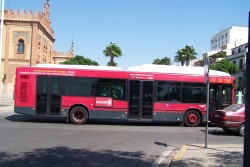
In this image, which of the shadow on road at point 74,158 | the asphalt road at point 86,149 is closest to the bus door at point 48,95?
the asphalt road at point 86,149

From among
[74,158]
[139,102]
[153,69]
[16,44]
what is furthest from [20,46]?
[74,158]

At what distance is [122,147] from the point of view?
11.5 meters

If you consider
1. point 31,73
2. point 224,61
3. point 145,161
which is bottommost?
point 145,161

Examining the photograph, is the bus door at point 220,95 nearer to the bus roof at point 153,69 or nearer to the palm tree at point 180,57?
the bus roof at point 153,69

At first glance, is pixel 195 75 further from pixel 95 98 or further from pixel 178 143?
pixel 178 143

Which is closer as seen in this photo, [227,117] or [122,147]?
[122,147]

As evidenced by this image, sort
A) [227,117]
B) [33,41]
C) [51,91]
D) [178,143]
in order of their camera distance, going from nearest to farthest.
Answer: [178,143] → [227,117] → [51,91] → [33,41]

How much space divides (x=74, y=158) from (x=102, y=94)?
10168 millimetres

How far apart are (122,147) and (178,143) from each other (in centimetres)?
243

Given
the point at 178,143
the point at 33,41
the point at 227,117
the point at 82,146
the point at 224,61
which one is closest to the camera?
the point at 82,146

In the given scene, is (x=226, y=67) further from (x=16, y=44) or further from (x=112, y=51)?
(x=16, y=44)

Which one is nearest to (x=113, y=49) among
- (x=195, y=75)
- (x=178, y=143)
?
(x=195, y=75)

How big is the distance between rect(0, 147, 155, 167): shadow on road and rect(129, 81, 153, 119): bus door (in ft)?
28.7

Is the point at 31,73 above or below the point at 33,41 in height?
below
